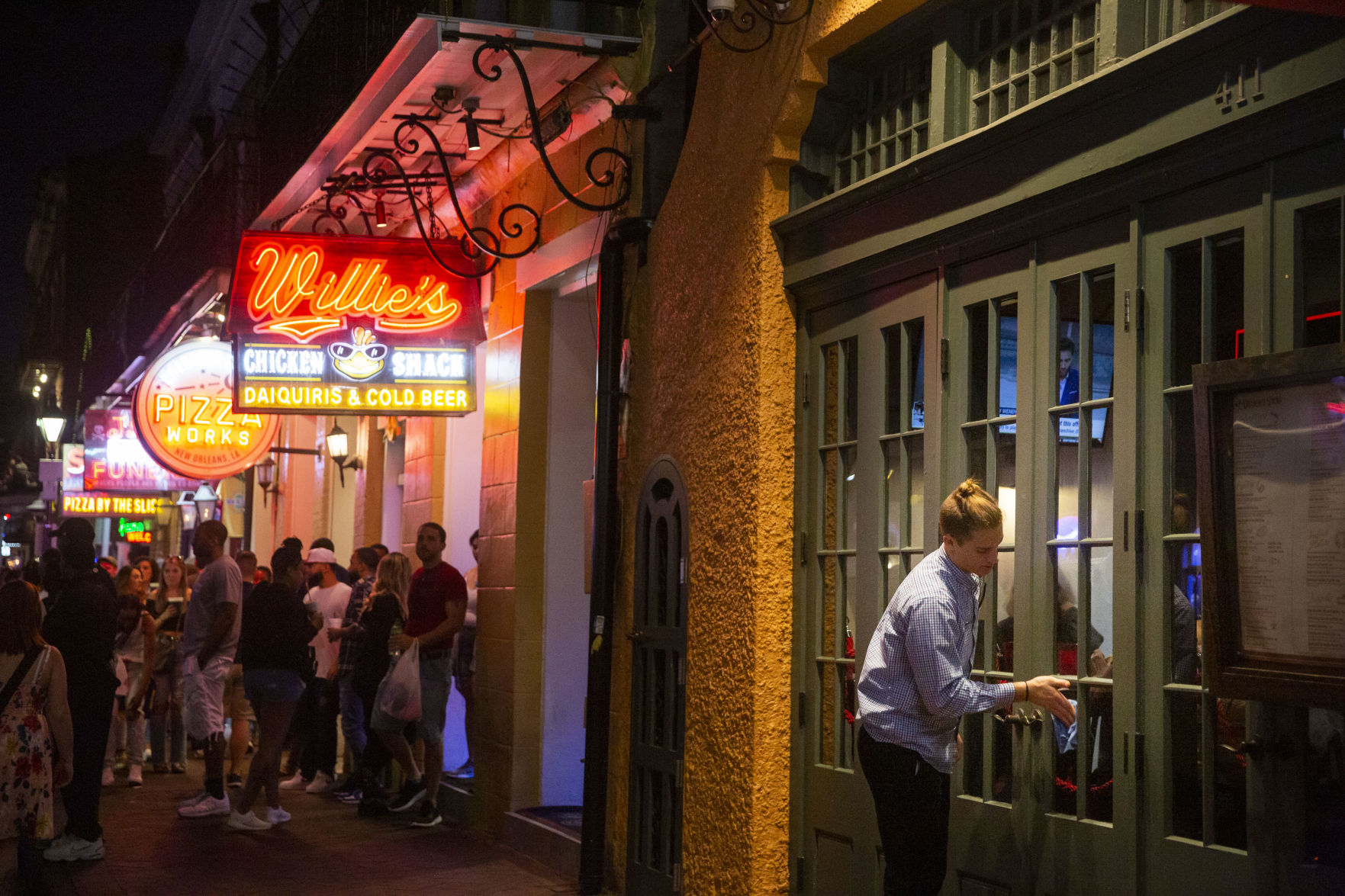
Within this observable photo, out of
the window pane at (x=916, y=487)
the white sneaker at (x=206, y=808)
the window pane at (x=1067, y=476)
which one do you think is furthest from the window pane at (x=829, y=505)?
the white sneaker at (x=206, y=808)

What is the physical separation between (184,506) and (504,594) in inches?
821

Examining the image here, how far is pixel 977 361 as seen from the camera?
223 inches

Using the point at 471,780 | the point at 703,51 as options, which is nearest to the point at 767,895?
the point at 703,51

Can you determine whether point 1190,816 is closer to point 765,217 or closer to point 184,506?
point 765,217

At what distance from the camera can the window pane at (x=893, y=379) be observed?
20.2 ft

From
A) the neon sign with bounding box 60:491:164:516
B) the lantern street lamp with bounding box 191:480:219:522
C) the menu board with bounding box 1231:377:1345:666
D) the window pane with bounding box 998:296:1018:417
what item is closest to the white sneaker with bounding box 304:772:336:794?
the window pane with bounding box 998:296:1018:417

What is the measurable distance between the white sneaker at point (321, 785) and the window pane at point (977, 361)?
8985 millimetres

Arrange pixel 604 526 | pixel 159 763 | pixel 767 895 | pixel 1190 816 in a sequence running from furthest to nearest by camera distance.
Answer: pixel 159 763 → pixel 604 526 → pixel 767 895 → pixel 1190 816

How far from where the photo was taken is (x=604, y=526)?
852cm

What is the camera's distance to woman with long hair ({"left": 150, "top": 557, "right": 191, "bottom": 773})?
1454 cm

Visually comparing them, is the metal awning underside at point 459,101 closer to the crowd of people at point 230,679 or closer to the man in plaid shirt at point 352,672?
the crowd of people at point 230,679

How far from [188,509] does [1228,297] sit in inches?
1075

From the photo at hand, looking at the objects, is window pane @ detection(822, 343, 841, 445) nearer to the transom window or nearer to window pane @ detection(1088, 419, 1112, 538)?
the transom window

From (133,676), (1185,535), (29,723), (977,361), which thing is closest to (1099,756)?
(1185,535)
